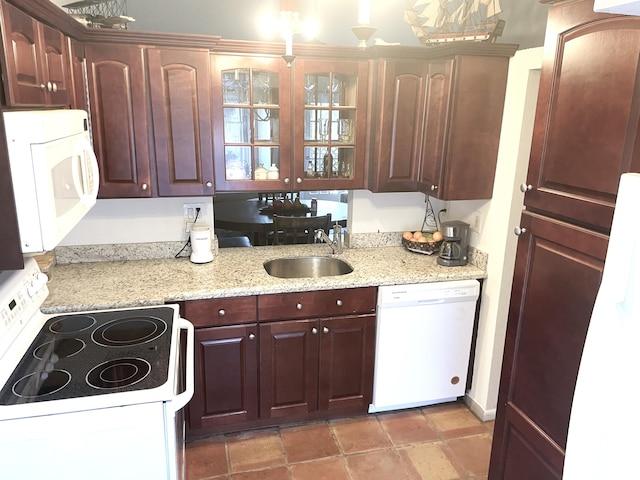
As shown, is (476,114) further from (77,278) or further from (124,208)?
(77,278)

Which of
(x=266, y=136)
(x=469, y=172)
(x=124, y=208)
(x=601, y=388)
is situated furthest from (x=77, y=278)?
(x=601, y=388)

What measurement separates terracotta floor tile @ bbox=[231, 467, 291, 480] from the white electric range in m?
0.82

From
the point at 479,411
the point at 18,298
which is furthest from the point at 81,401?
the point at 479,411

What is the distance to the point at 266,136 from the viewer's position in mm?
2770

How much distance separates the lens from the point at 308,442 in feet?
8.93

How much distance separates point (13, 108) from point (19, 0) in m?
0.40

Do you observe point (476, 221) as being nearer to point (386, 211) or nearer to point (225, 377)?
point (386, 211)

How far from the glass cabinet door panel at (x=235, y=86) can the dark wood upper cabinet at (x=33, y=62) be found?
31.3 inches

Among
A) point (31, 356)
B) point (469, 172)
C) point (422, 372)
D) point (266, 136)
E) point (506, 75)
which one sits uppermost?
point (506, 75)

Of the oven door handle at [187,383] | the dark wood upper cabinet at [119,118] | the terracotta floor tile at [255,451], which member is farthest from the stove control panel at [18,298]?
the terracotta floor tile at [255,451]

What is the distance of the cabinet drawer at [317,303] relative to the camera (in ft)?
8.48

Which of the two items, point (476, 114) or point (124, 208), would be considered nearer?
point (476, 114)

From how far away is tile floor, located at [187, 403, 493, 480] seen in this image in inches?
98.0

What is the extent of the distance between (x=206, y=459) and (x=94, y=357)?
108 centimetres
